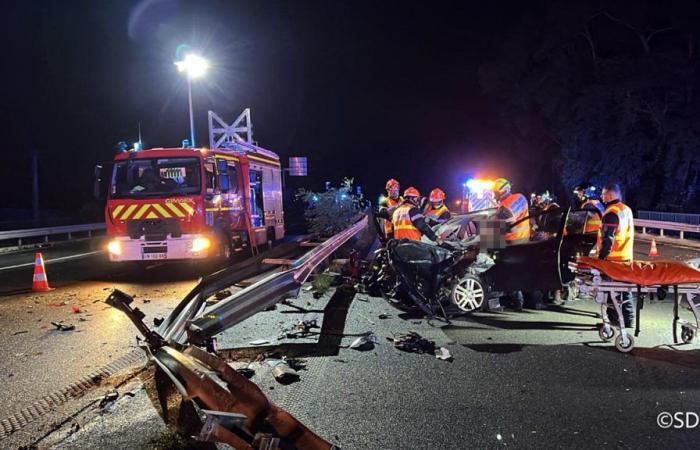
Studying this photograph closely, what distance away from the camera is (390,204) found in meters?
10.7

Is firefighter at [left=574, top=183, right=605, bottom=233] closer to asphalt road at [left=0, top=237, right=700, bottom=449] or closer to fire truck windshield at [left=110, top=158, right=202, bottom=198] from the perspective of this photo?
asphalt road at [left=0, top=237, right=700, bottom=449]

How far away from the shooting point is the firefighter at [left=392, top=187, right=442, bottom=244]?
280 inches

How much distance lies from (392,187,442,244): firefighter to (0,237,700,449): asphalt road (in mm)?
1091

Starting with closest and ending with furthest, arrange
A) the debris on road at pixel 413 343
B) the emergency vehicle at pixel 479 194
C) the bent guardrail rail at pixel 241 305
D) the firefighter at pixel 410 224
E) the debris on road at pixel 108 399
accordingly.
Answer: the debris on road at pixel 108 399 < the bent guardrail rail at pixel 241 305 < the debris on road at pixel 413 343 < the firefighter at pixel 410 224 < the emergency vehicle at pixel 479 194

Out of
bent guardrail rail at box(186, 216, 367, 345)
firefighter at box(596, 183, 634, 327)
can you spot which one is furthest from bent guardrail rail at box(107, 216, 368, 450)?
firefighter at box(596, 183, 634, 327)

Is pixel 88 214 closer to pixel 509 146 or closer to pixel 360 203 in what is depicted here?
pixel 360 203

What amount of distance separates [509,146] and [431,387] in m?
40.2

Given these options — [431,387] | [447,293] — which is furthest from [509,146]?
[431,387]

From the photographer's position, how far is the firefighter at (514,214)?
22.4ft

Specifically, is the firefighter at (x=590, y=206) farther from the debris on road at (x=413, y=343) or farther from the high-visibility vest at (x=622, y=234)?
the debris on road at (x=413, y=343)

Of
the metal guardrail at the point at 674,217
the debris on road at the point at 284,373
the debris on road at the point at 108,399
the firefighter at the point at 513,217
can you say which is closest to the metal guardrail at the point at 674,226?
the metal guardrail at the point at 674,217

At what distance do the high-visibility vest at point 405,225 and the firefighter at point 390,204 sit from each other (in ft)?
3.27

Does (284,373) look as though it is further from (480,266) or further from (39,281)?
(39,281)

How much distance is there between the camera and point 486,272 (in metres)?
6.75
